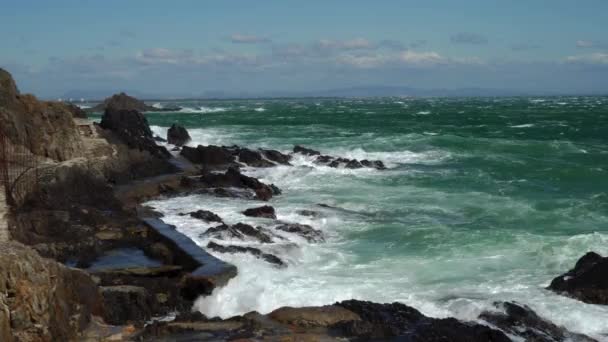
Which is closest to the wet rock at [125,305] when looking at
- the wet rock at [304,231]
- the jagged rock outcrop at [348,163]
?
the wet rock at [304,231]

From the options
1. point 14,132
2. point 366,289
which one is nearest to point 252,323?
point 366,289

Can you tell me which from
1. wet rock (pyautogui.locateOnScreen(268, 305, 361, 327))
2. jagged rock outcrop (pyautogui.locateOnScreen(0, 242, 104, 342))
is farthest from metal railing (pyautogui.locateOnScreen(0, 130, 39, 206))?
wet rock (pyautogui.locateOnScreen(268, 305, 361, 327))

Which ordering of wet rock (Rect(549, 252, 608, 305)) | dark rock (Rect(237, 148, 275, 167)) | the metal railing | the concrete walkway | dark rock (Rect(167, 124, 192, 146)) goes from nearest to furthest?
the concrete walkway
wet rock (Rect(549, 252, 608, 305))
the metal railing
dark rock (Rect(237, 148, 275, 167))
dark rock (Rect(167, 124, 192, 146))

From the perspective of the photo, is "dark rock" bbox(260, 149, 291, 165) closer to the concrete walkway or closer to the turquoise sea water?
the turquoise sea water

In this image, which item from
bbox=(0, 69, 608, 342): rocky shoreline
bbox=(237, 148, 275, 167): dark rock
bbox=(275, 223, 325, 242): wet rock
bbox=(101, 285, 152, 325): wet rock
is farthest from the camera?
bbox=(237, 148, 275, 167): dark rock

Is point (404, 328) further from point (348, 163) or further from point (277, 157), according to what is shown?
point (277, 157)

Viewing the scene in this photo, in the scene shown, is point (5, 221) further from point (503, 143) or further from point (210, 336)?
point (503, 143)

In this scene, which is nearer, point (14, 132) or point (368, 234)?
point (368, 234)

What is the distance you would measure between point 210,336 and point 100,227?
779 cm

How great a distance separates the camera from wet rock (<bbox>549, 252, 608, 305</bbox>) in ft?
40.6

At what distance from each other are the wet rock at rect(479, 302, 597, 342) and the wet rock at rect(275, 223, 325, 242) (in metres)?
6.61

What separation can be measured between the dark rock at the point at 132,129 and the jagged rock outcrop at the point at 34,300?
20.8m

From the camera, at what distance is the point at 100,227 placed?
16094 millimetres

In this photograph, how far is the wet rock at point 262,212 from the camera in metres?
19.5
